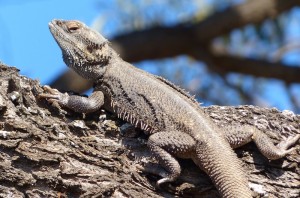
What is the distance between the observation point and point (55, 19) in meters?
5.22

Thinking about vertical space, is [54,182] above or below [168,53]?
below

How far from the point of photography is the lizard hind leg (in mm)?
4188

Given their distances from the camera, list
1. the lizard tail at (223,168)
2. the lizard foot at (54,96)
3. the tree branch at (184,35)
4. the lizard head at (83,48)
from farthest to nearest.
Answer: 1. the tree branch at (184,35)
2. the lizard head at (83,48)
3. the lizard foot at (54,96)
4. the lizard tail at (223,168)

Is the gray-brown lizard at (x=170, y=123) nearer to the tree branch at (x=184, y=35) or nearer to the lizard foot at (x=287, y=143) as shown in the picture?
the lizard foot at (x=287, y=143)

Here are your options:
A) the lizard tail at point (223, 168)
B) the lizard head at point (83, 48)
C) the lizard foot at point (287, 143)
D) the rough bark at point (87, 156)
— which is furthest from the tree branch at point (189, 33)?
the lizard tail at point (223, 168)

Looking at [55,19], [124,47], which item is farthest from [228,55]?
[55,19]

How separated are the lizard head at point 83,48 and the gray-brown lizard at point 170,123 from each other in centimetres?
1

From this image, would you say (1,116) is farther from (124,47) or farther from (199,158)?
(124,47)

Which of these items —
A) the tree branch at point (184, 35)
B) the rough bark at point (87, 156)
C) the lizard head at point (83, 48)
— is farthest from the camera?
the tree branch at point (184, 35)

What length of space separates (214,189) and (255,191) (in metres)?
0.25

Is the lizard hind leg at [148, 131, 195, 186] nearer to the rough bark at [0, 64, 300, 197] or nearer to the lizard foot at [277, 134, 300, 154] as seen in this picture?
the rough bark at [0, 64, 300, 197]

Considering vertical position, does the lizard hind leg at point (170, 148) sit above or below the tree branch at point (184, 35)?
below

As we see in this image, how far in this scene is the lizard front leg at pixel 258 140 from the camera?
13.9 feet

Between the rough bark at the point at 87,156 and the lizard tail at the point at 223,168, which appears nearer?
the rough bark at the point at 87,156
